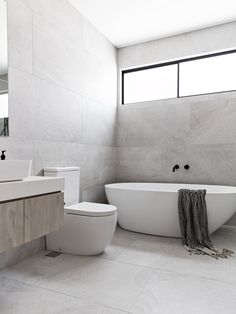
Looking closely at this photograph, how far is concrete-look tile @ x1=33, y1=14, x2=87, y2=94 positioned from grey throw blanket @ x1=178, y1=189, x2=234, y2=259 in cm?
183

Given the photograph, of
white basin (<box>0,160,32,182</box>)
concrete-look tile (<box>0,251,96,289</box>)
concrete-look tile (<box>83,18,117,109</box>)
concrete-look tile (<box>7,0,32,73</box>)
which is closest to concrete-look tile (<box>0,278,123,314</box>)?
concrete-look tile (<box>0,251,96,289</box>)

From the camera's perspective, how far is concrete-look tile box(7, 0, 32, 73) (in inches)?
81.9

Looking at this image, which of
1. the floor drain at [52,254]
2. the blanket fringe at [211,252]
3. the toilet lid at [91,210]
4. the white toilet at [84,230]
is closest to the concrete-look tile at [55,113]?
the white toilet at [84,230]

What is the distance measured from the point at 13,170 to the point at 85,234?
40.9 inches

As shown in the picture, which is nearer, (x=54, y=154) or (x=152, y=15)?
(x=54, y=154)

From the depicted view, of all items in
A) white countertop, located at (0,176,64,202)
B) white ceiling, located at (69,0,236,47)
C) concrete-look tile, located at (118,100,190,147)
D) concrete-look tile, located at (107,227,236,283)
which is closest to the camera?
white countertop, located at (0,176,64,202)

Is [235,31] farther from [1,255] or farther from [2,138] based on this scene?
[1,255]

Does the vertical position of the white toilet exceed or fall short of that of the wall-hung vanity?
it falls short

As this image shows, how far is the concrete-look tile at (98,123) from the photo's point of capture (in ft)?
10.3

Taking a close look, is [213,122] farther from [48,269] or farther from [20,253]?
[20,253]

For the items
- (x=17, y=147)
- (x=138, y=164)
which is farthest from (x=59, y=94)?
(x=138, y=164)

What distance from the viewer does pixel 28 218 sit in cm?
147

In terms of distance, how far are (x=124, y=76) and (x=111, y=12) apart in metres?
1.16

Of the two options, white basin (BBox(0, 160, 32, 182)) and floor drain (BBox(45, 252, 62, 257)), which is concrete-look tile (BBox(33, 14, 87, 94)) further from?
floor drain (BBox(45, 252, 62, 257))
